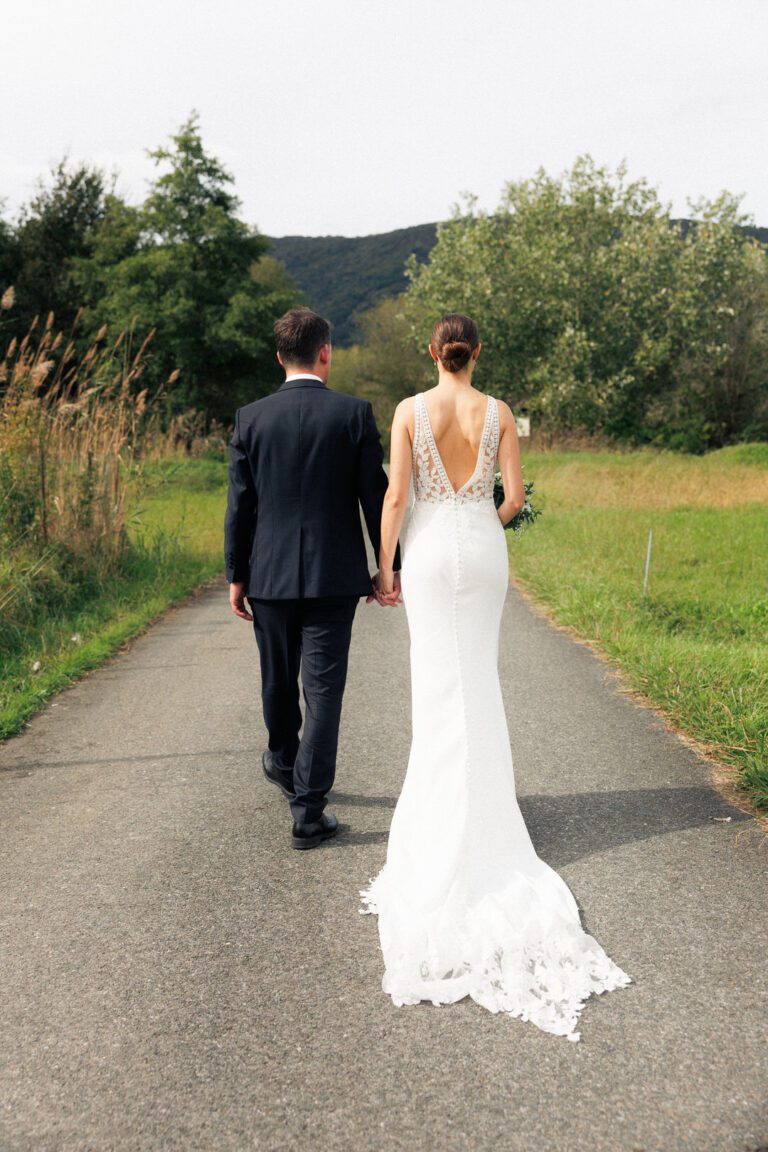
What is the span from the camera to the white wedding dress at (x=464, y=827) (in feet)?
10.2

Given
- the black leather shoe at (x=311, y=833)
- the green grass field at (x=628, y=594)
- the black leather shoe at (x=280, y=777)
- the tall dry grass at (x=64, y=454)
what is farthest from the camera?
the tall dry grass at (x=64, y=454)

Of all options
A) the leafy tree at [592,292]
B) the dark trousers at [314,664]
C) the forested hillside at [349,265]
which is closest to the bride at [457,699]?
the dark trousers at [314,664]

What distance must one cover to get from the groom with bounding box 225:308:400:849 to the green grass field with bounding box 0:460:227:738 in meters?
2.61

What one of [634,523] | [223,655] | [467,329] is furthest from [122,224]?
[467,329]

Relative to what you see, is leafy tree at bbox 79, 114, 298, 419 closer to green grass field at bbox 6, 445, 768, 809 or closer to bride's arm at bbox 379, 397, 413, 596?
green grass field at bbox 6, 445, 768, 809

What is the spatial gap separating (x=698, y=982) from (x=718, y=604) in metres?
7.15

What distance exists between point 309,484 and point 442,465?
695 millimetres

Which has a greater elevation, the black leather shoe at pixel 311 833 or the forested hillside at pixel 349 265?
the forested hillside at pixel 349 265

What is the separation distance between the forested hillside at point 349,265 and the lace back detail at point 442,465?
120575mm

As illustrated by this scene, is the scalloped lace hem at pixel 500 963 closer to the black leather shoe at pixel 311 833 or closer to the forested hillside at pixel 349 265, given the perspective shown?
the black leather shoe at pixel 311 833

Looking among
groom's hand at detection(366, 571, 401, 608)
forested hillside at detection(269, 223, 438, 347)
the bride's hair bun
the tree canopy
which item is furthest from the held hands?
forested hillside at detection(269, 223, 438, 347)

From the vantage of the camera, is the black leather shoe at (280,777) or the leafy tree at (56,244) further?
the leafy tree at (56,244)

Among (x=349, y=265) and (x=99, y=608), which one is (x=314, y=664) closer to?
(x=99, y=608)

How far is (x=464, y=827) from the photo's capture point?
358cm
